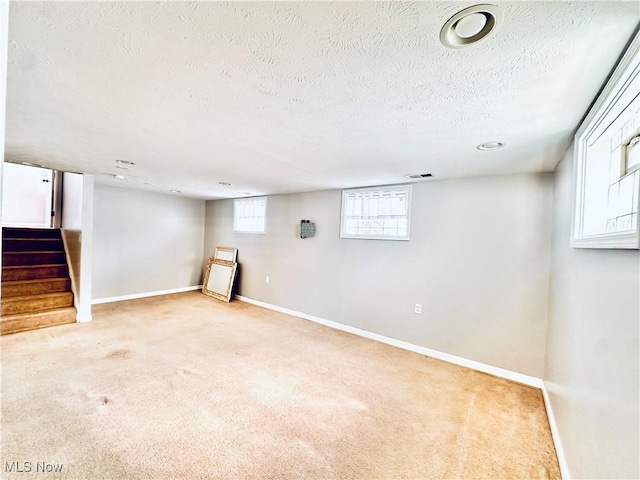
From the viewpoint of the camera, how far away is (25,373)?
2.71 m

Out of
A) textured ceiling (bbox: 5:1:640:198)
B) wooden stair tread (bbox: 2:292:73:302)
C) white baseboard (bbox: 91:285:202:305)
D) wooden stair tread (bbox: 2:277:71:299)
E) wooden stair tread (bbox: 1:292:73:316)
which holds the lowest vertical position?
white baseboard (bbox: 91:285:202:305)

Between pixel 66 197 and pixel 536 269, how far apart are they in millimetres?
7209

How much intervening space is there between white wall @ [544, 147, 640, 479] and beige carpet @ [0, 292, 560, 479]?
45 centimetres

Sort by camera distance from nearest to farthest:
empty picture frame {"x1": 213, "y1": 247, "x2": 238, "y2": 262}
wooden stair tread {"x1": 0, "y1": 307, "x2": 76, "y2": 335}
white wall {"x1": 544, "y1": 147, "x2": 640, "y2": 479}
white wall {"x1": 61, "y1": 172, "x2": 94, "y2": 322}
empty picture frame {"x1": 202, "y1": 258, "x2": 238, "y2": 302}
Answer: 1. white wall {"x1": 544, "y1": 147, "x2": 640, "y2": 479}
2. wooden stair tread {"x1": 0, "y1": 307, "x2": 76, "y2": 335}
3. white wall {"x1": 61, "y1": 172, "x2": 94, "y2": 322}
4. empty picture frame {"x1": 202, "y1": 258, "x2": 238, "y2": 302}
5. empty picture frame {"x1": 213, "y1": 247, "x2": 238, "y2": 262}

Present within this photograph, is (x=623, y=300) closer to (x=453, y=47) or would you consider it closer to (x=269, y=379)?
(x=453, y=47)

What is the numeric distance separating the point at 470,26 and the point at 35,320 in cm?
534

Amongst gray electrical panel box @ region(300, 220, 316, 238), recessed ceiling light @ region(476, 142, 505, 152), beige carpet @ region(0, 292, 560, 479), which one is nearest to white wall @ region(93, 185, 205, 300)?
beige carpet @ region(0, 292, 560, 479)

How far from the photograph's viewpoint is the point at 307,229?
185 inches

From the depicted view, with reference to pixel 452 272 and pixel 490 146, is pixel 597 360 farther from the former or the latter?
pixel 452 272

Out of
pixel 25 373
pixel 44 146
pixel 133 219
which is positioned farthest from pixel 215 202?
pixel 25 373

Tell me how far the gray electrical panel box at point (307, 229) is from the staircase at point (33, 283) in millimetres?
3395

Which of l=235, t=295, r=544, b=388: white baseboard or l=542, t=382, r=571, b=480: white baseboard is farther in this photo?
l=235, t=295, r=544, b=388: white baseboard

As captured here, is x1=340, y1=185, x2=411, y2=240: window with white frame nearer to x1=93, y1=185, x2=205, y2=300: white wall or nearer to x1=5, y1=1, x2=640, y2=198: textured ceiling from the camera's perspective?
x1=5, y1=1, x2=640, y2=198: textured ceiling

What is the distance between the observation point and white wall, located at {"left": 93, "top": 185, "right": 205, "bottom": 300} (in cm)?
522
